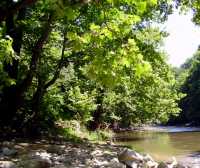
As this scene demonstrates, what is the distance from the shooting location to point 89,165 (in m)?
14.0

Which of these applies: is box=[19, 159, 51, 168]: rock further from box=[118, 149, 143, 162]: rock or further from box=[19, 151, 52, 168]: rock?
box=[118, 149, 143, 162]: rock

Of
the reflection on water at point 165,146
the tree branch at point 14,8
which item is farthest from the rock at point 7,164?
the reflection on water at point 165,146

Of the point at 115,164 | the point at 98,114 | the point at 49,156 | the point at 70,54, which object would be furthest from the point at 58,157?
the point at 98,114

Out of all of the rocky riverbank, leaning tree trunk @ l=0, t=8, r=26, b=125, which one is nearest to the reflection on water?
leaning tree trunk @ l=0, t=8, r=26, b=125

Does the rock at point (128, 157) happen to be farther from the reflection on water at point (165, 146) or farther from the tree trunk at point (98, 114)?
the tree trunk at point (98, 114)

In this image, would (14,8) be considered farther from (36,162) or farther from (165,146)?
(165,146)

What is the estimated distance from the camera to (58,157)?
14703 mm

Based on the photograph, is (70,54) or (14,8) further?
(70,54)

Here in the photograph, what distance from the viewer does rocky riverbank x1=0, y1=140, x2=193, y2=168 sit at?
13045mm

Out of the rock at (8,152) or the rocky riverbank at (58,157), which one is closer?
the rocky riverbank at (58,157)

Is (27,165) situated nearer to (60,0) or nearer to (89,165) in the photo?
(89,165)

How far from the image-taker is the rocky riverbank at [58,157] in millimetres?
13045

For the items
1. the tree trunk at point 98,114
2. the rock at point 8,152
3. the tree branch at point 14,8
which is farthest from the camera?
the tree trunk at point 98,114

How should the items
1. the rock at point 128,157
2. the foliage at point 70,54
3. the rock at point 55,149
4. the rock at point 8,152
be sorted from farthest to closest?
the rock at point 55,149, the rock at point 128,157, the rock at point 8,152, the foliage at point 70,54
